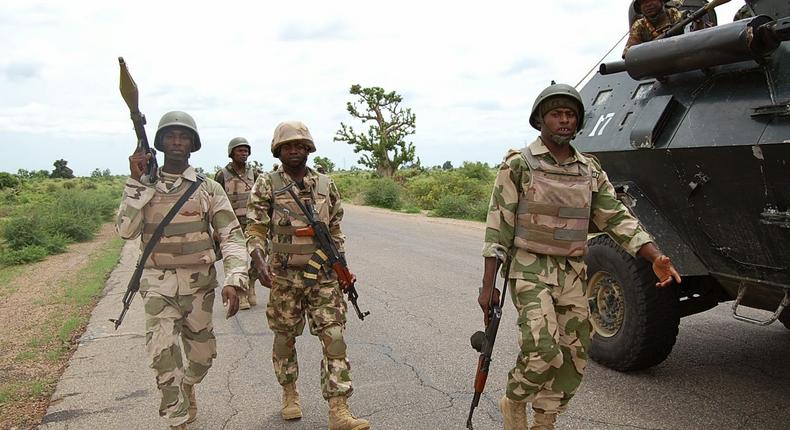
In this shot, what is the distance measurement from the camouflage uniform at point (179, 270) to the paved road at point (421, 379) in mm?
493

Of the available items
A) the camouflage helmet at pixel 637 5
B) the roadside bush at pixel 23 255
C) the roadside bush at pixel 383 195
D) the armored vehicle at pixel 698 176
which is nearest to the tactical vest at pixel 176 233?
the armored vehicle at pixel 698 176

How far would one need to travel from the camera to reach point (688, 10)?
17.0 ft

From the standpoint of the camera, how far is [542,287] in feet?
10.2

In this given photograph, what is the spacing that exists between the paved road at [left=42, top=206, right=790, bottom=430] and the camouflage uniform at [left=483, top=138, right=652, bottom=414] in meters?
0.59

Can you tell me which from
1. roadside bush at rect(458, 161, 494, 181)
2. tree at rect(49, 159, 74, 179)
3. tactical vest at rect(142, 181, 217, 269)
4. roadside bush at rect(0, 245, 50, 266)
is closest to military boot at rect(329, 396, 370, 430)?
tactical vest at rect(142, 181, 217, 269)

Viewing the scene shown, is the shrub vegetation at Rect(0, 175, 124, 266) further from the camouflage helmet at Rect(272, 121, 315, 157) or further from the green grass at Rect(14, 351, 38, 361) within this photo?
the camouflage helmet at Rect(272, 121, 315, 157)

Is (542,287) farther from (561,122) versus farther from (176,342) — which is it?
(176,342)

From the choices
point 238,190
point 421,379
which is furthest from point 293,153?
point 238,190

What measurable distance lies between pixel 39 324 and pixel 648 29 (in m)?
5.91

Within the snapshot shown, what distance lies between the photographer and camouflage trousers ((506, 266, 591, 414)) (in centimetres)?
304

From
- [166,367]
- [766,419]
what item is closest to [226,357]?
[166,367]

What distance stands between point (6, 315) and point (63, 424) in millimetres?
4008

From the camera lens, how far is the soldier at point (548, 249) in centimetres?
309

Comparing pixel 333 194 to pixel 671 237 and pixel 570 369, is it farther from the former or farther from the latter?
pixel 671 237
